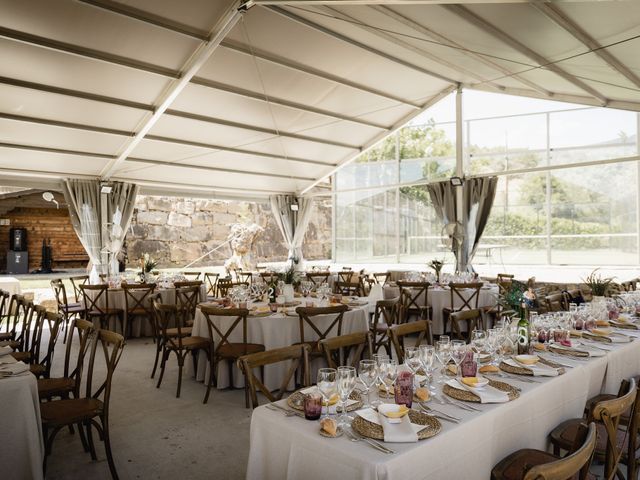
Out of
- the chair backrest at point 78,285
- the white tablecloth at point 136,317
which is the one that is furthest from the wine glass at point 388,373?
the chair backrest at point 78,285

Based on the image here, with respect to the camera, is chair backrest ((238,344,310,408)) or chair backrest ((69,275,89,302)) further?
chair backrest ((69,275,89,302))

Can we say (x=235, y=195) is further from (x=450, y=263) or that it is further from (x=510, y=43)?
(x=510, y=43)

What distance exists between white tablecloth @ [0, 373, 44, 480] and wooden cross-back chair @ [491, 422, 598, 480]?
2393 millimetres

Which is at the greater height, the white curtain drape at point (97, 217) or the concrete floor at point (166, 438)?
the white curtain drape at point (97, 217)

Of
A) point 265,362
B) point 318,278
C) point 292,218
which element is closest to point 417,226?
point 292,218

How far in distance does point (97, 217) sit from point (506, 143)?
9.59 metres

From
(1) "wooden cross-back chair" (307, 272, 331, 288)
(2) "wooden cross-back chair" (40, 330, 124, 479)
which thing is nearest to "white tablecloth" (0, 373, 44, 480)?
(2) "wooden cross-back chair" (40, 330, 124, 479)

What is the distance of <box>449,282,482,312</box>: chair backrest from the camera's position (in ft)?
21.8

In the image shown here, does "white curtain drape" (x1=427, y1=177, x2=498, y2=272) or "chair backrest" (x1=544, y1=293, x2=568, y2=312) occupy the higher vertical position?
"white curtain drape" (x1=427, y1=177, x2=498, y2=272)

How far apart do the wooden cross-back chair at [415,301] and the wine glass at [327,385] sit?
498 centimetres

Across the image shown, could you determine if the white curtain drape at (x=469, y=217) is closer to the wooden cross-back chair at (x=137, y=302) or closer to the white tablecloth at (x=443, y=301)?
the white tablecloth at (x=443, y=301)

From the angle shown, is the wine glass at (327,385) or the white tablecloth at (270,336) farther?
the white tablecloth at (270,336)

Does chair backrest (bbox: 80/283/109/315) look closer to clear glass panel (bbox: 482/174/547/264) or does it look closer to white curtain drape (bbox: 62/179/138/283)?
white curtain drape (bbox: 62/179/138/283)

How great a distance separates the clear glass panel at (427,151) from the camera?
472 inches
